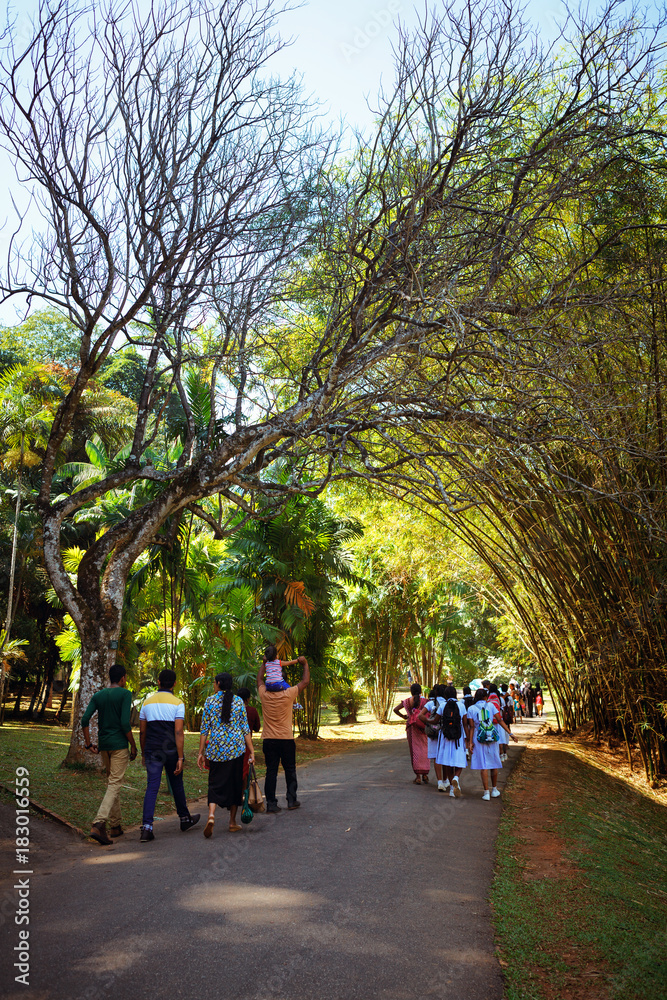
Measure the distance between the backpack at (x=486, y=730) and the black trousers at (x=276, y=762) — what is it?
3.12m

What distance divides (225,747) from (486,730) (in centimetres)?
460

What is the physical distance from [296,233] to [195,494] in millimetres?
4296

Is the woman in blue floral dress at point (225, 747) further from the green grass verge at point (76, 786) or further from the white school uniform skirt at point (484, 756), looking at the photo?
the white school uniform skirt at point (484, 756)

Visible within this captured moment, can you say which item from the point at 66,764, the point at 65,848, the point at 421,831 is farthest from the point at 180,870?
the point at 66,764

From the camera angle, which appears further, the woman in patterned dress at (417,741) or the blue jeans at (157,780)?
the woman in patterned dress at (417,741)

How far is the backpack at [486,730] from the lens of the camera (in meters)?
10.1

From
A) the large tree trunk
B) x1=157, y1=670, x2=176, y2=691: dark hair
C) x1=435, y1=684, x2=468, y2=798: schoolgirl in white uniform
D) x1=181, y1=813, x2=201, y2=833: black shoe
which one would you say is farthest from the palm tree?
x1=181, y1=813, x2=201, y2=833: black shoe

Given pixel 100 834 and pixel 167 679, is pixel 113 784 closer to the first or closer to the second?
pixel 100 834

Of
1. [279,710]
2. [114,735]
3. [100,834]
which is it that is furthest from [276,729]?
[100,834]

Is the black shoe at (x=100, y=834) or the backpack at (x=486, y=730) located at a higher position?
the backpack at (x=486, y=730)

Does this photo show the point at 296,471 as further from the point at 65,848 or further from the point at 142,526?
the point at 65,848

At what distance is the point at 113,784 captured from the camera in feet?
22.4

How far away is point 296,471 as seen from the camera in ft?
33.8

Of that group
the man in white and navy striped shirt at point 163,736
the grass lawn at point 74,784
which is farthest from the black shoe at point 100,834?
the grass lawn at point 74,784
